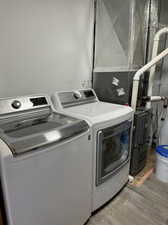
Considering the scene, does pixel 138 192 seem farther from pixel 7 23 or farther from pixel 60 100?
pixel 7 23

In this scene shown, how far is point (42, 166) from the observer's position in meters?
0.95

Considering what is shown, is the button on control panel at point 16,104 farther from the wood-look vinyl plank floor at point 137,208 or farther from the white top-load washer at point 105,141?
the wood-look vinyl plank floor at point 137,208

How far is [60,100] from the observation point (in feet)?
5.58

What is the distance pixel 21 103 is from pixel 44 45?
2.43ft

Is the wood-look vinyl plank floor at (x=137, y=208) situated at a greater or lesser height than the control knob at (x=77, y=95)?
lesser

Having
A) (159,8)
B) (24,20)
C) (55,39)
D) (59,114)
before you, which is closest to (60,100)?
(59,114)

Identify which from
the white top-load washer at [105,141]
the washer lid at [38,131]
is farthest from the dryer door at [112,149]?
the washer lid at [38,131]

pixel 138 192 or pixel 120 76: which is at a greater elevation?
pixel 120 76

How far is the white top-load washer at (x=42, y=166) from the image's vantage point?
0.87 m

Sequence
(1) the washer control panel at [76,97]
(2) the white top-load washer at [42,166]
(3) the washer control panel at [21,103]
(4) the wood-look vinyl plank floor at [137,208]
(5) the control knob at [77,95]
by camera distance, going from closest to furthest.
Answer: (2) the white top-load washer at [42,166]
(3) the washer control panel at [21,103]
(4) the wood-look vinyl plank floor at [137,208]
(1) the washer control panel at [76,97]
(5) the control knob at [77,95]

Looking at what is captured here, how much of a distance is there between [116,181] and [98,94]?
1.17m

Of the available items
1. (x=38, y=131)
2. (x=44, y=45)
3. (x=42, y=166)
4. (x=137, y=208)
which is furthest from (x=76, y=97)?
(x=137, y=208)

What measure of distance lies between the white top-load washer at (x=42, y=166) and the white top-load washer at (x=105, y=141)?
0.35ft

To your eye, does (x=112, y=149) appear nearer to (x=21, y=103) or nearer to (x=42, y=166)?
Answer: (x=42, y=166)
